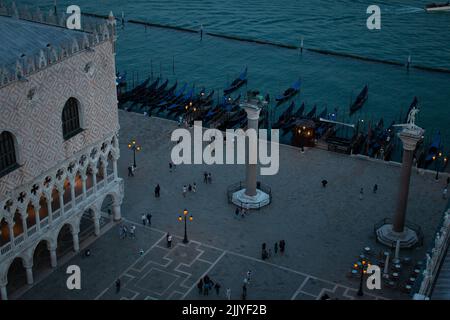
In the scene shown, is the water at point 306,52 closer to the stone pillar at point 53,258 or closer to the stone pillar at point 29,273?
the stone pillar at point 53,258

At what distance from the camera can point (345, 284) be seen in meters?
73.1

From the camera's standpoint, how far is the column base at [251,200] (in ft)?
277

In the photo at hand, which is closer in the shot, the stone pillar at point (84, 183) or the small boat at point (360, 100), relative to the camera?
the stone pillar at point (84, 183)

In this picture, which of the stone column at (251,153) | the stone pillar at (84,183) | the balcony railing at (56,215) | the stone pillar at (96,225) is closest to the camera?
the balcony railing at (56,215)

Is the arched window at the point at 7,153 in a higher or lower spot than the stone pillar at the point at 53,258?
higher

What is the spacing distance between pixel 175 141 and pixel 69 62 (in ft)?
99.9

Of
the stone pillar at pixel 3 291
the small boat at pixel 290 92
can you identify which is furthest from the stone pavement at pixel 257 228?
the small boat at pixel 290 92

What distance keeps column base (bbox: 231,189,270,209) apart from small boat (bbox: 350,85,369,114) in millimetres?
34013

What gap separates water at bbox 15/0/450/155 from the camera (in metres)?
124

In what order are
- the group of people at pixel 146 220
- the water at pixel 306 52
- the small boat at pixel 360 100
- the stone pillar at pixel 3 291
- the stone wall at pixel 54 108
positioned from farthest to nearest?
the water at pixel 306 52 → the small boat at pixel 360 100 → the group of people at pixel 146 220 → the stone pillar at pixel 3 291 → the stone wall at pixel 54 108

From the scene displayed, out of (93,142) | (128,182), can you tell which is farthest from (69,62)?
(128,182)

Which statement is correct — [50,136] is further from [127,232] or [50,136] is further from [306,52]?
[306,52]

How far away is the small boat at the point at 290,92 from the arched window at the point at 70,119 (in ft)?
154

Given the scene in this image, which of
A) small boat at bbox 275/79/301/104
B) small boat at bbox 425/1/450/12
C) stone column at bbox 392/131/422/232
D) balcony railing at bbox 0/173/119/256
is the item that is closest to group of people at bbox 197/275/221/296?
balcony railing at bbox 0/173/119/256
